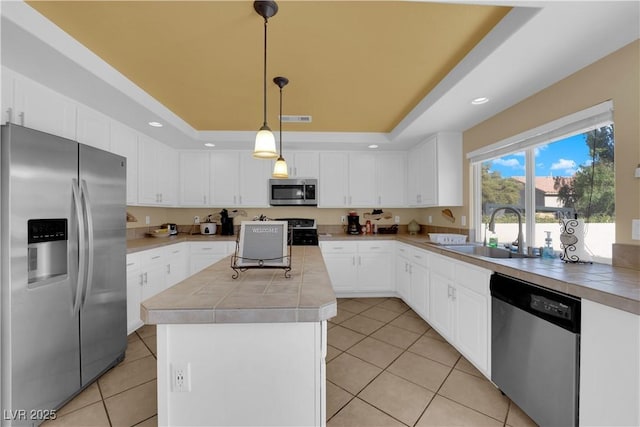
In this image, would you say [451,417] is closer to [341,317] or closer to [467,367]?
[467,367]

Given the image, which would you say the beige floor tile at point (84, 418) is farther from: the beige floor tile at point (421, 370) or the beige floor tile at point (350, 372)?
the beige floor tile at point (421, 370)

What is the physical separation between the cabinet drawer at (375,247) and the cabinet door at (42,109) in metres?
3.37

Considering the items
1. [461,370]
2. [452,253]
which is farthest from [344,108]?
[461,370]

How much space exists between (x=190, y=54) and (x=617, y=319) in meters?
2.81

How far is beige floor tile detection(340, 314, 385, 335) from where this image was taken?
278cm

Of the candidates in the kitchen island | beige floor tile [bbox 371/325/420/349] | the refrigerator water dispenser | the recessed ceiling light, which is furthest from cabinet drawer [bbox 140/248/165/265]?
the recessed ceiling light

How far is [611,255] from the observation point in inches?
66.7

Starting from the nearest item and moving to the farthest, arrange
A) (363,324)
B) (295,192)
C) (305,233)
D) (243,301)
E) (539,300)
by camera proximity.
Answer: (243,301)
(539,300)
(363,324)
(305,233)
(295,192)

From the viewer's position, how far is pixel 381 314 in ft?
10.6

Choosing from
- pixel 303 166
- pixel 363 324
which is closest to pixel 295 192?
pixel 303 166

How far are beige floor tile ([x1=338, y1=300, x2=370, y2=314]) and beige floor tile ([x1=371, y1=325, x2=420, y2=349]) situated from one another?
53 cm

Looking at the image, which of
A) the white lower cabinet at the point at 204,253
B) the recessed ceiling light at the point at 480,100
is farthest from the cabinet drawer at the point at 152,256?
the recessed ceiling light at the point at 480,100

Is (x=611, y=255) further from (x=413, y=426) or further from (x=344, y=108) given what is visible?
(x=344, y=108)

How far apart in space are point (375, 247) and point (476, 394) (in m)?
2.15
